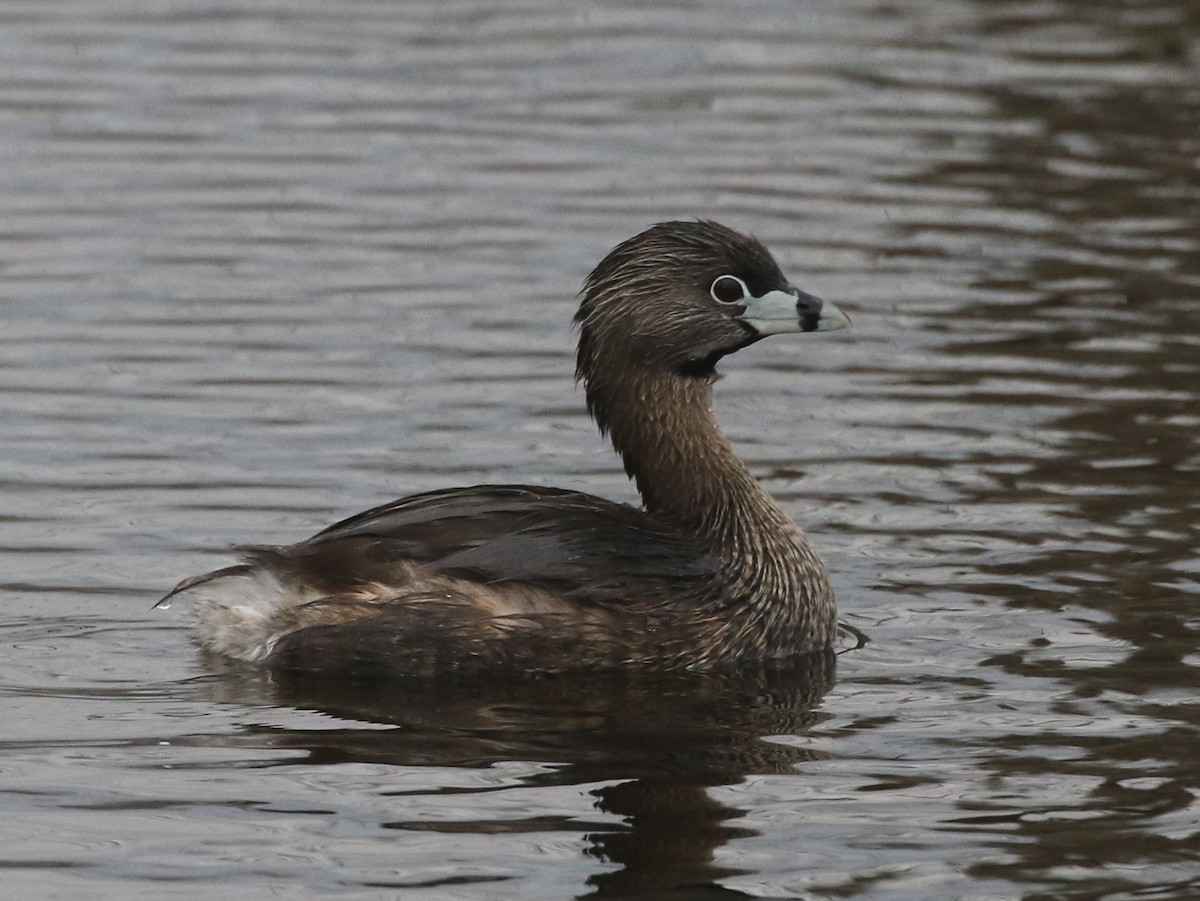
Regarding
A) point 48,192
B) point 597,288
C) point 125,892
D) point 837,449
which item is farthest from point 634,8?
point 125,892

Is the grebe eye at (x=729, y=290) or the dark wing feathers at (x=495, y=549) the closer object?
the dark wing feathers at (x=495, y=549)

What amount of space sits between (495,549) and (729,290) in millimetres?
1435

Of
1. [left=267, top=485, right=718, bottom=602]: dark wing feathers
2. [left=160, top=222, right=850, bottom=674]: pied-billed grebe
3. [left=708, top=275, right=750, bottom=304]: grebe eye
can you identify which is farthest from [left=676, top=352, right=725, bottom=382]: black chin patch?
[left=267, top=485, right=718, bottom=602]: dark wing feathers

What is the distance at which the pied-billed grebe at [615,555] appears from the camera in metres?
9.55

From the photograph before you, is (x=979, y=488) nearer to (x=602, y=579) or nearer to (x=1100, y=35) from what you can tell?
(x=602, y=579)

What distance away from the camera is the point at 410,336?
13.5 metres

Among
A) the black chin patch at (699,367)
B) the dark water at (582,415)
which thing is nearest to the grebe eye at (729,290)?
the black chin patch at (699,367)

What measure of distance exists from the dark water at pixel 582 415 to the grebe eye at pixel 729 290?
1238mm

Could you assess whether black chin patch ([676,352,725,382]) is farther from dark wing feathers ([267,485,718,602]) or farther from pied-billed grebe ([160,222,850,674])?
dark wing feathers ([267,485,718,602])

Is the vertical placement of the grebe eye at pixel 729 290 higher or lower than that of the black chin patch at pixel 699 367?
higher

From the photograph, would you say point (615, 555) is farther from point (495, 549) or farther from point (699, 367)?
point (699, 367)

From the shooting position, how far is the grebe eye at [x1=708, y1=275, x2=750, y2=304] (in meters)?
10.2

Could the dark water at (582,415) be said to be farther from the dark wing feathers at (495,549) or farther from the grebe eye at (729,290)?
the grebe eye at (729,290)

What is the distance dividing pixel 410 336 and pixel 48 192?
3.06m
